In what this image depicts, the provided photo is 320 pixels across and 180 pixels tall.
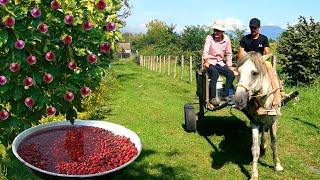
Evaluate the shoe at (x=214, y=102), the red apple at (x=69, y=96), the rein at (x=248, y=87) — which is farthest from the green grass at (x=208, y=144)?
the red apple at (x=69, y=96)

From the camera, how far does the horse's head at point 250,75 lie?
6.41 metres

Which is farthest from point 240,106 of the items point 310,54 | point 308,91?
point 310,54

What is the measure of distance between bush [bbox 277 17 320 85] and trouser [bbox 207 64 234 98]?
12078 millimetres

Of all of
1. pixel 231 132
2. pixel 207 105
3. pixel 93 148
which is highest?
pixel 93 148

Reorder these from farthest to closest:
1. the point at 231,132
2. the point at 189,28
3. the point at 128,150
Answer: the point at 189,28, the point at 231,132, the point at 128,150

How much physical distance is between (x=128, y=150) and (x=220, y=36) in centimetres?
570

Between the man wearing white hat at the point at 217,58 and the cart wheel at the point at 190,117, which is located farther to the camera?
the cart wheel at the point at 190,117

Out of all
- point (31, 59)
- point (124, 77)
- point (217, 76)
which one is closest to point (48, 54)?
point (31, 59)

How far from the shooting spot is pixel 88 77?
4.53 m

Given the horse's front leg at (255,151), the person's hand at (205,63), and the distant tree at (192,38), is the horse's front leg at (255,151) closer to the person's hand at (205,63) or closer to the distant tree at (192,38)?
the person's hand at (205,63)

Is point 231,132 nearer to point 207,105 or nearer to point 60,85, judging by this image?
point 207,105

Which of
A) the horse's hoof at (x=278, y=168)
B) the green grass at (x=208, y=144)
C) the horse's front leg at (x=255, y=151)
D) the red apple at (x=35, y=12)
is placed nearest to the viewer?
the red apple at (x=35, y=12)

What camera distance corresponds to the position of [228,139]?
393 inches

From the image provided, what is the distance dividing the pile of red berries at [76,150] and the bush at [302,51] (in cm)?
1739
